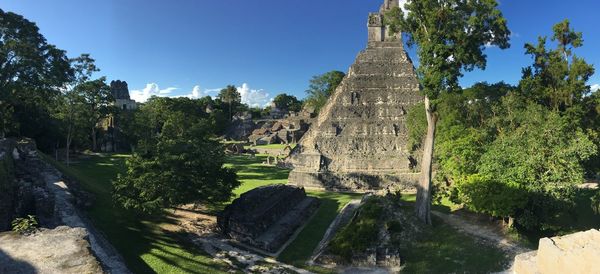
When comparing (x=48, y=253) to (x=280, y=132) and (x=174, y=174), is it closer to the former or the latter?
(x=174, y=174)

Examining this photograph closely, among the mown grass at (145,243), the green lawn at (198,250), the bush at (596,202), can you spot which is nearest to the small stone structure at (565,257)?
the green lawn at (198,250)

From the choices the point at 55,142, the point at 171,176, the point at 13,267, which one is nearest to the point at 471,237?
the point at 171,176

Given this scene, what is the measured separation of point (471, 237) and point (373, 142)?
46.9 ft

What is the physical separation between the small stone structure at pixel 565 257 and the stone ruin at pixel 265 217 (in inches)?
405

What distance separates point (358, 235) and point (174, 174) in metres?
8.57

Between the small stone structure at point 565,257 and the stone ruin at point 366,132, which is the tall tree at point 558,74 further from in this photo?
the small stone structure at point 565,257

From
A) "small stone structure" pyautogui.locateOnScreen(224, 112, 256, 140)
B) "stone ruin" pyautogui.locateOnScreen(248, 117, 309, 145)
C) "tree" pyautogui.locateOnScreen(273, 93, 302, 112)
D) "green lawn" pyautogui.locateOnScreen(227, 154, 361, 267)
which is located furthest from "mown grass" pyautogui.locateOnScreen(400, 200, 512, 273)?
"tree" pyautogui.locateOnScreen(273, 93, 302, 112)

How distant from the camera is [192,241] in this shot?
16391mm

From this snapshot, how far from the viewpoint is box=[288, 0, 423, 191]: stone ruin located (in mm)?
29281

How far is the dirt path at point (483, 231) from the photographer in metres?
15.5

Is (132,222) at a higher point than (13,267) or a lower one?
lower

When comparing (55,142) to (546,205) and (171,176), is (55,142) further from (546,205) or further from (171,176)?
(546,205)

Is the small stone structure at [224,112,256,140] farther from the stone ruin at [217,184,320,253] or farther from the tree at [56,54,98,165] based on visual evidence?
the stone ruin at [217,184,320,253]

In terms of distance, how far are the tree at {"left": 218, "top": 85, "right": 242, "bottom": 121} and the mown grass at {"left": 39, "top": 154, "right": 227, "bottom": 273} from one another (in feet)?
261
